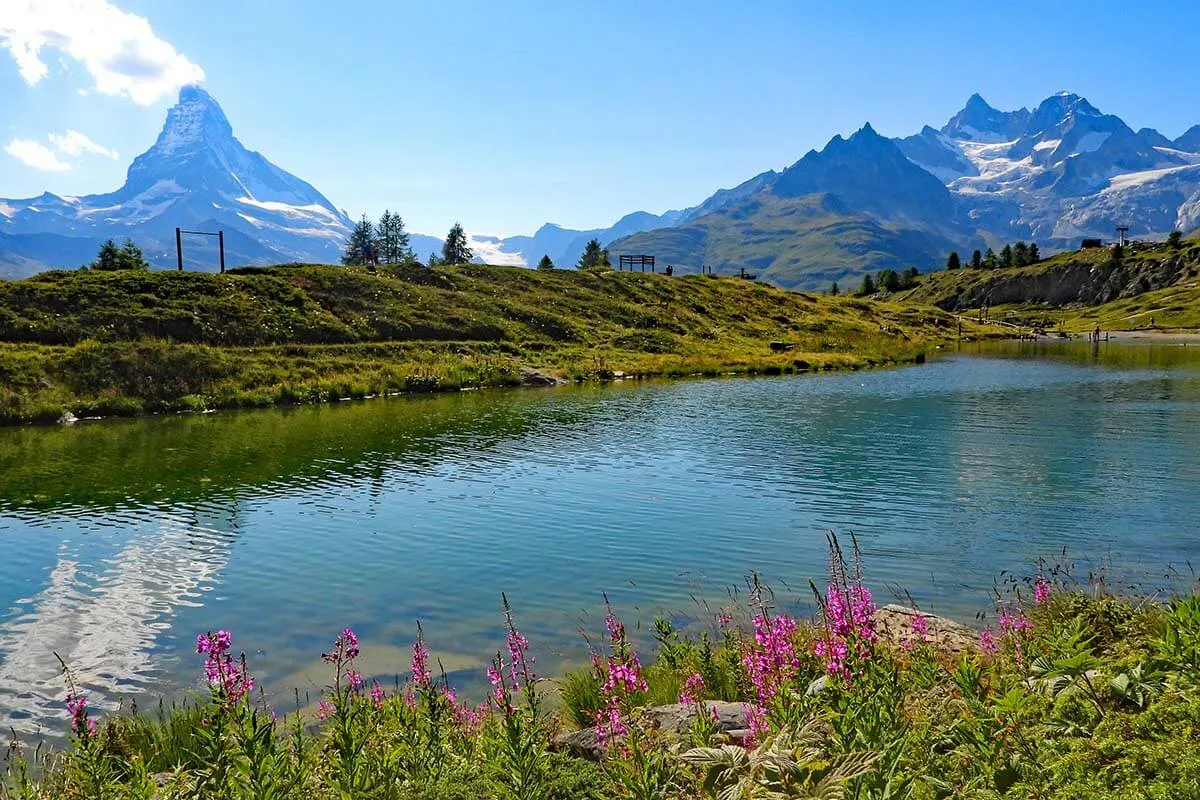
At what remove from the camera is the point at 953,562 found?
19.8 metres

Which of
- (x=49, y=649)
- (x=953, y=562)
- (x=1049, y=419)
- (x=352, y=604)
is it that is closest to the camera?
(x=49, y=649)

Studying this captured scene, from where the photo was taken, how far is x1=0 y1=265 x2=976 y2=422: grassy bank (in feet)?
187

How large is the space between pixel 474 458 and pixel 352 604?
1925 centimetres

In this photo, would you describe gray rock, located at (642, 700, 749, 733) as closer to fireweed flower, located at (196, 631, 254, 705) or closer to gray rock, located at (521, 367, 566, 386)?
fireweed flower, located at (196, 631, 254, 705)

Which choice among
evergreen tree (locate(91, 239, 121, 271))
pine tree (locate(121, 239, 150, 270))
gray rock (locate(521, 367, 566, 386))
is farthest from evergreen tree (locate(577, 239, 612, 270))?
gray rock (locate(521, 367, 566, 386))

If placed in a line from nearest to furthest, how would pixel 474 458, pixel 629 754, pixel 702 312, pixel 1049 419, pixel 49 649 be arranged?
1. pixel 629 754
2. pixel 49 649
3. pixel 474 458
4. pixel 1049 419
5. pixel 702 312

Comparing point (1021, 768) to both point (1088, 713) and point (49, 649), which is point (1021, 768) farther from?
point (49, 649)

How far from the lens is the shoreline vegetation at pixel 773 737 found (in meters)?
6.52

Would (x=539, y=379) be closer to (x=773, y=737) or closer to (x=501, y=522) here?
(x=501, y=522)

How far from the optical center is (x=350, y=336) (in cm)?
7856

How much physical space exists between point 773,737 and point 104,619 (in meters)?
16.2

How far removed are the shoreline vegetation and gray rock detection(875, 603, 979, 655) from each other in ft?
1.25

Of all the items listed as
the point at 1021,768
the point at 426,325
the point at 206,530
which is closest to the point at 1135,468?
the point at 1021,768

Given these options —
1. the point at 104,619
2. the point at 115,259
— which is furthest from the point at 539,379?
the point at 115,259
